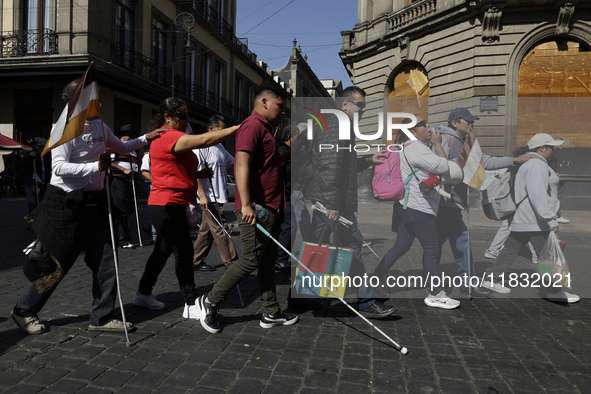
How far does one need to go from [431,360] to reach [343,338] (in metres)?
0.67

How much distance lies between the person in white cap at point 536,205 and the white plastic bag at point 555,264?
70 mm

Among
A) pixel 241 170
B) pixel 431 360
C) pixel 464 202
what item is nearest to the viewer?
pixel 431 360

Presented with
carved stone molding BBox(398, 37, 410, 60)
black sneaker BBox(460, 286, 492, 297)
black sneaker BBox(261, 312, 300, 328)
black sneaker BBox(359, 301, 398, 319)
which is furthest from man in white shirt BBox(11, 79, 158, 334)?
carved stone molding BBox(398, 37, 410, 60)

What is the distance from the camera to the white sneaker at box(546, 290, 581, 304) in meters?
4.46

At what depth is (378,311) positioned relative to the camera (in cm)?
382

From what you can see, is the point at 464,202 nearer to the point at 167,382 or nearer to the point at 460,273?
the point at 460,273

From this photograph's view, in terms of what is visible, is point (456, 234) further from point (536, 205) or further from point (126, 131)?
point (126, 131)

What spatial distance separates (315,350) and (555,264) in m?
2.75

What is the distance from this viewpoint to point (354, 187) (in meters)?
4.06

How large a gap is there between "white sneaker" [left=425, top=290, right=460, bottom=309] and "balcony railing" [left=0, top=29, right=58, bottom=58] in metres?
18.7

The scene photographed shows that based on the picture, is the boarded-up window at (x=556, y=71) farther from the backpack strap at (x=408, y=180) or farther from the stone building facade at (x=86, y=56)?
the stone building facade at (x=86, y=56)

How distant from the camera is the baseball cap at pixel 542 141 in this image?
14.6ft

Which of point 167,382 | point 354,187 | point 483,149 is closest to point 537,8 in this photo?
point 483,149

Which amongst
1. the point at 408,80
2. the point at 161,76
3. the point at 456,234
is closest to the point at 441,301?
the point at 456,234
